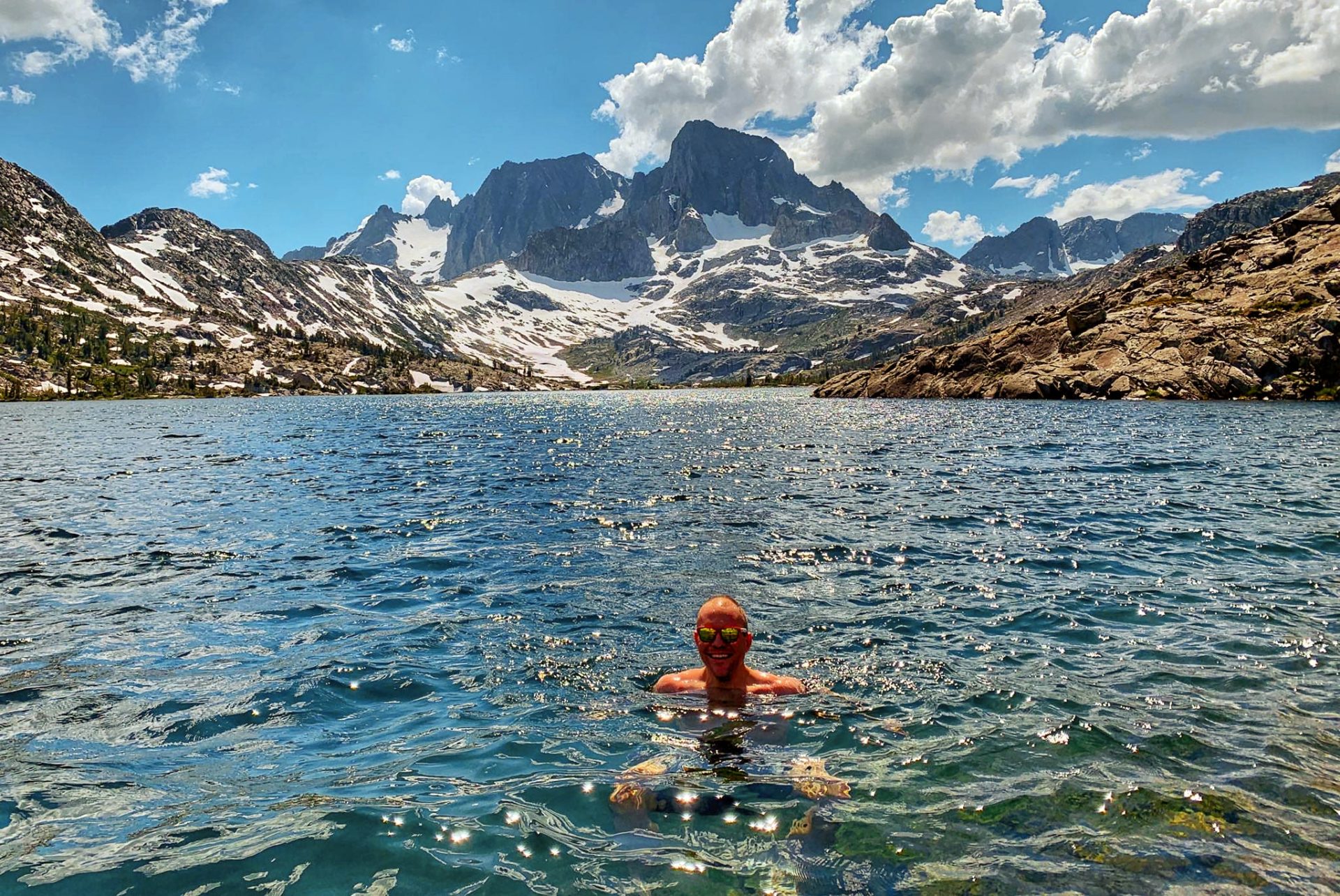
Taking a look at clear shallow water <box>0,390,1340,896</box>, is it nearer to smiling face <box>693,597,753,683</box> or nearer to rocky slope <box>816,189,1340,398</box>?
smiling face <box>693,597,753,683</box>

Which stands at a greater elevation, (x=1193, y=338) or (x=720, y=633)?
(x=1193, y=338)

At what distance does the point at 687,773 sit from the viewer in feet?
31.9

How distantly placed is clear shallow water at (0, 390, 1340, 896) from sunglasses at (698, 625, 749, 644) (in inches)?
57.8

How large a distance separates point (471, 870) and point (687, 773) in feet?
10.5

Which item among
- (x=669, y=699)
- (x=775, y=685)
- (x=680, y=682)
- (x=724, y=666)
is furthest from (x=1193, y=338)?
(x=669, y=699)

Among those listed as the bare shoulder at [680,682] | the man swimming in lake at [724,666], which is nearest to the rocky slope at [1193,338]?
the man swimming in lake at [724,666]

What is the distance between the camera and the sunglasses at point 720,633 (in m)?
11.2

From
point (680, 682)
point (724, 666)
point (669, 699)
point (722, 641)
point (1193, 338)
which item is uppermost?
point (1193, 338)

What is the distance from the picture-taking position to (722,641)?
11.2 m

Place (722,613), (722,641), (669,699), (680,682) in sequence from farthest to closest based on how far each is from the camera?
(680,682) < (669,699) < (722,641) < (722,613)

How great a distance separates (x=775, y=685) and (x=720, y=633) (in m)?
2.15

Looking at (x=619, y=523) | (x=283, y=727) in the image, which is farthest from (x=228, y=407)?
(x=283, y=727)

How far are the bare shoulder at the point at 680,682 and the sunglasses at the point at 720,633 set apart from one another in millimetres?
1613

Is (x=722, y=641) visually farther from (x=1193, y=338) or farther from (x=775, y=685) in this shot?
(x=1193, y=338)
